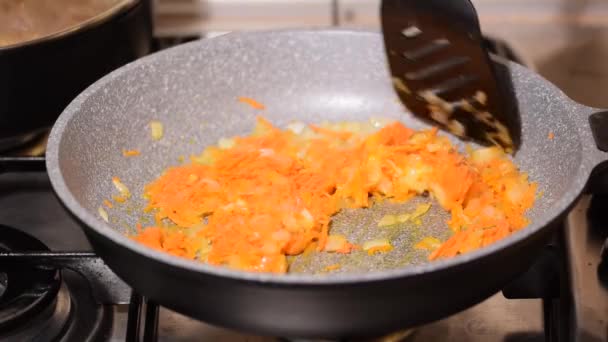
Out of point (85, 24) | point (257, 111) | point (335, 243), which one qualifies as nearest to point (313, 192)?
point (335, 243)

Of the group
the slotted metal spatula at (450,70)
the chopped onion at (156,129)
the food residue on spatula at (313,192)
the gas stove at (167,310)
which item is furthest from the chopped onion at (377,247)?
the chopped onion at (156,129)

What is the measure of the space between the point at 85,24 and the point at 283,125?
13.0 inches

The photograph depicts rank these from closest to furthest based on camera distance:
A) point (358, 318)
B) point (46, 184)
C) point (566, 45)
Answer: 1. point (358, 318)
2. point (46, 184)
3. point (566, 45)

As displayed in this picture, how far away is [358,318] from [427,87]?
46 cm

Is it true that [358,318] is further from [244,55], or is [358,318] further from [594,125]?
[244,55]

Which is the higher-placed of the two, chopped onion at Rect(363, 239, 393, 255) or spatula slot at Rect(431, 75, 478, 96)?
spatula slot at Rect(431, 75, 478, 96)

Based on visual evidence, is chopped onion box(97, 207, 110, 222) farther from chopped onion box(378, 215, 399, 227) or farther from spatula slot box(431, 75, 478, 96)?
spatula slot box(431, 75, 478, 96)

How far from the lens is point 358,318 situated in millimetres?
649

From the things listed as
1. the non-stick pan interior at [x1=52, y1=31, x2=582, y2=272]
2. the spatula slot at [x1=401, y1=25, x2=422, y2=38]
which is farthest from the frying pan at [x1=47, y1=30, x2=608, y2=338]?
the spatula slot at [x1=401, y1=25, x2=422, y2=38]

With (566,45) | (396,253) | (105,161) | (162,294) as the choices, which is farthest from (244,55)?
(566,45)

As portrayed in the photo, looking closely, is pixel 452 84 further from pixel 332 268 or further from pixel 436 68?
pixel 332 268

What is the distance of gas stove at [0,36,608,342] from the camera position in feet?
2.63

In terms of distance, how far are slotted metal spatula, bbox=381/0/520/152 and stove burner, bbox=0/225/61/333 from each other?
0.53 metres

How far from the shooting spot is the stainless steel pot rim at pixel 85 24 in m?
0.85
